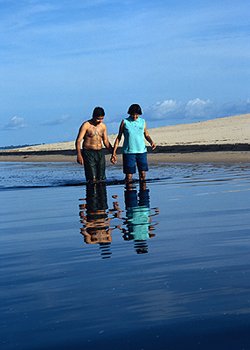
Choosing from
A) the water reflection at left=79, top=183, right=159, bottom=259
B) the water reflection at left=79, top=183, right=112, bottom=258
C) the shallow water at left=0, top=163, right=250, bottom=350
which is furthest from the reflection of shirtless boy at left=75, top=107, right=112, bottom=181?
the shallow water at left=0, top=163, right=250, bottom=350

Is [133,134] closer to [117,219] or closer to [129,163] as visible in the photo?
[129,163]

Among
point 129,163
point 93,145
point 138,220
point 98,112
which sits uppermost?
point 98,112

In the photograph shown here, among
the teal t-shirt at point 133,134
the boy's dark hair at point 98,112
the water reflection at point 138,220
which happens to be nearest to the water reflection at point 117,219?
the water reflection at point 138,220

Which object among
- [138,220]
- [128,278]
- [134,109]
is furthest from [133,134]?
[128,278]

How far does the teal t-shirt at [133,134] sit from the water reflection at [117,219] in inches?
80.9

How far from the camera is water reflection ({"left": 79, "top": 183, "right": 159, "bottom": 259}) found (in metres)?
6.22

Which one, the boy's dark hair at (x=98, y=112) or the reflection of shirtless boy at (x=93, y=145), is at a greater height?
the boy's dark hair at (x=98, y=112)

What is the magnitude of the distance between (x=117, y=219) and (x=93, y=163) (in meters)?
6.27

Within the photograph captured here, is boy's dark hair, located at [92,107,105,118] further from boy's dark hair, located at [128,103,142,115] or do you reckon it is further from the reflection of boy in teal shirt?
the reflection of boy in teal shirt

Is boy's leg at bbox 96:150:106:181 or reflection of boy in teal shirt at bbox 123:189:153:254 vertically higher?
boy's leg at bbox 96:150:106:181

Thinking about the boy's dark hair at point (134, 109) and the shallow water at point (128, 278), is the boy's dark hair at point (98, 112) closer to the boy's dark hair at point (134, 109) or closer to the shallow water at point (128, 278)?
the boy's dark hair at point (134, 109)

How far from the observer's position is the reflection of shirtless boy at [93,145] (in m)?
13.8

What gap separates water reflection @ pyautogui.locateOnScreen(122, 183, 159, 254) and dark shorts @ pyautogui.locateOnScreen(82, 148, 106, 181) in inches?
85.9

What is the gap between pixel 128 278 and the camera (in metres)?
4.50
